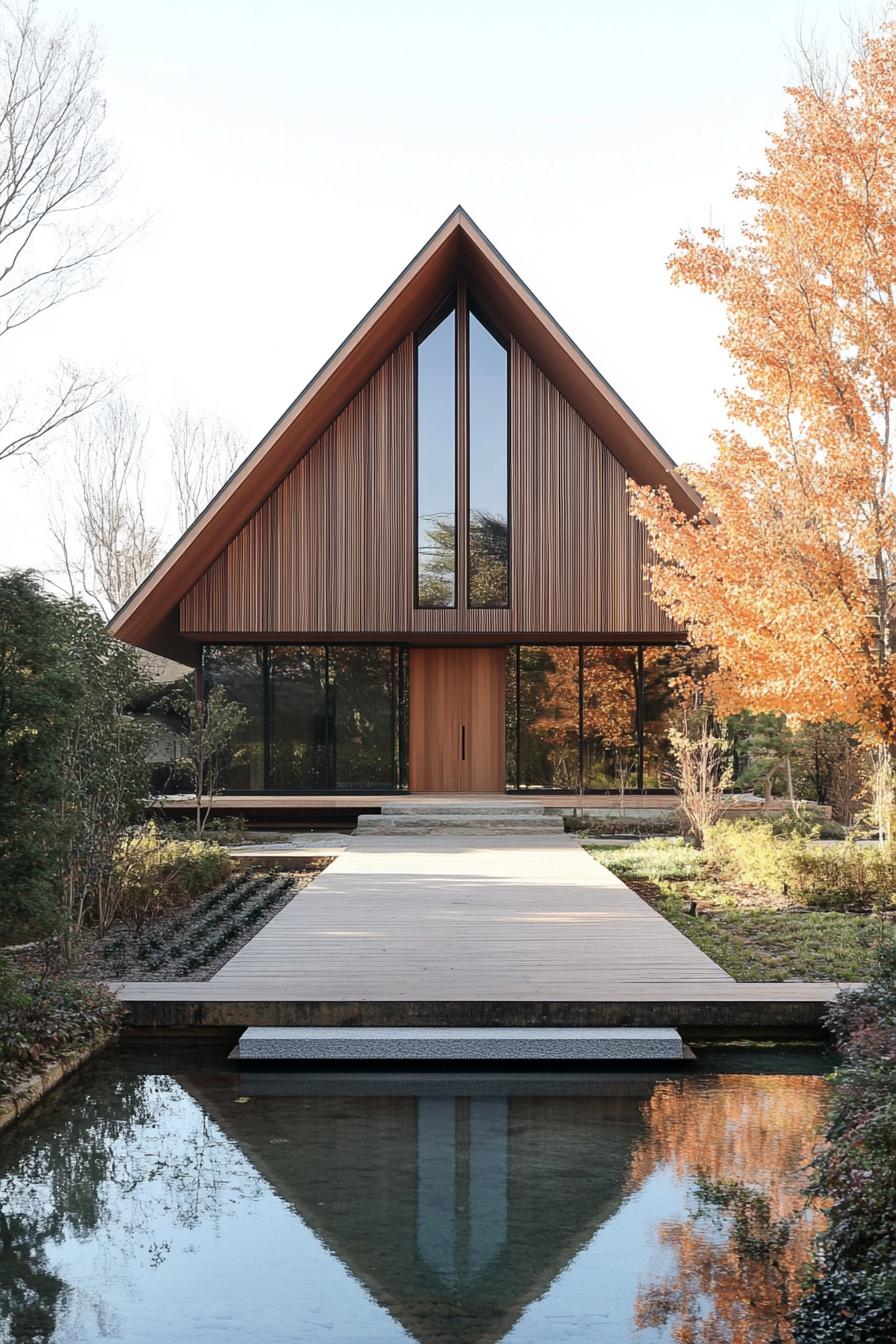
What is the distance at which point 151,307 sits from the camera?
3183 centimetres

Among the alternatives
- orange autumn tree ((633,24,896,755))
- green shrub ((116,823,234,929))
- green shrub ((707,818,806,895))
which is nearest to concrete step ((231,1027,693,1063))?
green shrub ((116,823,234,929))

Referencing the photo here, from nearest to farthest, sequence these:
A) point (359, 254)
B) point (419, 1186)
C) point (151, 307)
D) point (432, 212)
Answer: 1. point (419, 1186)
2. point (432, 212)
3. point (359, 254)
4. point (151, 307)

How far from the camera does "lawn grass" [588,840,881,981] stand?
7934 millimetres

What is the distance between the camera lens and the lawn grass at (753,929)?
7.93 meters

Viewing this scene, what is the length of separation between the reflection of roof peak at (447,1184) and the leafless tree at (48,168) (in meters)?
15.7

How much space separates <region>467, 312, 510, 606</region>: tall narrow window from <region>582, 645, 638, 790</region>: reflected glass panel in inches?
79.5

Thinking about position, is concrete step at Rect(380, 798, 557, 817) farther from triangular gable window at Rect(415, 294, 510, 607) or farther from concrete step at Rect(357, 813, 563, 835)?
triangular gable window at Rect(415, 294, 510, 607)

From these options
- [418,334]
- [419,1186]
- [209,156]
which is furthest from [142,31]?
[419,1186]

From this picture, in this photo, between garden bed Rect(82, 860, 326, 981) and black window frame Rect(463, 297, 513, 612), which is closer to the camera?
garden bed Rect(82, 860, 326, 981)

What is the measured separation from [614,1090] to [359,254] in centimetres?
2603

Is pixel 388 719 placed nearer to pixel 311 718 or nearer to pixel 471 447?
pixel 311 718

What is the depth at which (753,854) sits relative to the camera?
11.5 metres

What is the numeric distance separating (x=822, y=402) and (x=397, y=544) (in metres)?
8.84

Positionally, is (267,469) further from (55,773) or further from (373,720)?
(55,773)
